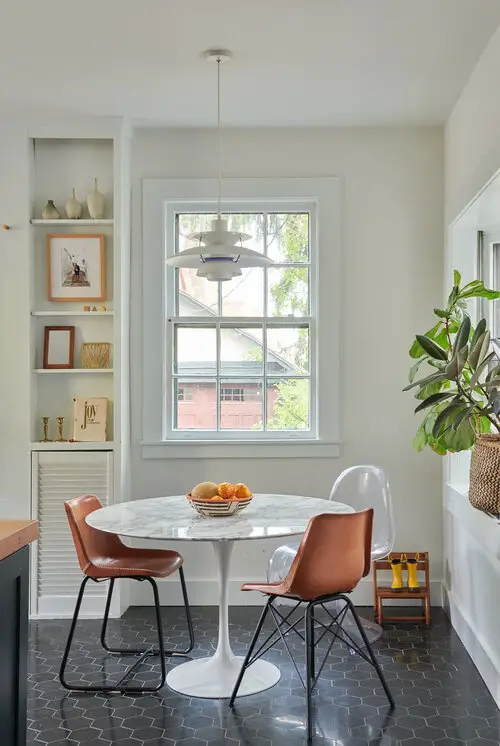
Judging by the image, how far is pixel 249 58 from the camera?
3795mm

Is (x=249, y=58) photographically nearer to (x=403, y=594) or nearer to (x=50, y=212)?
(x=50, y=212)

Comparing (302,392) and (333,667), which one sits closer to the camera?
(333,667)

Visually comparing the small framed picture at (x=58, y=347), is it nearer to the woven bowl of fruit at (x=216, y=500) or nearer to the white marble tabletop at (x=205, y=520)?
the white marble tabletop at (x=205, y=520)

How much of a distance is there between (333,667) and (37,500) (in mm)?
1958

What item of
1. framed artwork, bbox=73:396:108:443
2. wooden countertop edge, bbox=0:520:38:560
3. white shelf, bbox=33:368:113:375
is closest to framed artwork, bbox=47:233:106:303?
white shelf, bbox=33:368:113:375

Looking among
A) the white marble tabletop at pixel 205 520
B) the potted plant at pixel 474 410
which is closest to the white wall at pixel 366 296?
the white marble tabletop at pixel 205 520

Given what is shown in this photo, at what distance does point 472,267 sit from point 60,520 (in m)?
2.77

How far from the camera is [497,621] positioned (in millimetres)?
3479

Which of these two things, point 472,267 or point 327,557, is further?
point 472,267

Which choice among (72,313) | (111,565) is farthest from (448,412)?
(72,313)

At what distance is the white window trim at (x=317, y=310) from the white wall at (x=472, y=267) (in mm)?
710

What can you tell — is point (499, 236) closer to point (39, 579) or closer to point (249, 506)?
point (249, 506)

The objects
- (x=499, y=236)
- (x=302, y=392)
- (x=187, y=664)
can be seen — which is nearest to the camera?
(x=187, y=664)

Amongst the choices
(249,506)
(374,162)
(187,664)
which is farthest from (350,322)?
(187,664)
